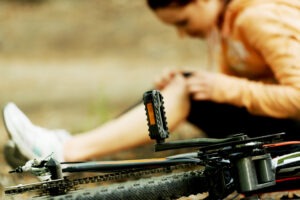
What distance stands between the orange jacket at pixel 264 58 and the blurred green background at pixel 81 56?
3.34ft

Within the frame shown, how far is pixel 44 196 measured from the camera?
85cm

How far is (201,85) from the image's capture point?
163cm

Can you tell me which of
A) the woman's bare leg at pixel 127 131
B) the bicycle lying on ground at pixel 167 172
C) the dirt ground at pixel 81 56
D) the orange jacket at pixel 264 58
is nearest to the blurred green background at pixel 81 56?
the dirt ground at pixel 81 56

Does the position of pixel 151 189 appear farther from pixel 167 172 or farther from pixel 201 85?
pixel 201 85

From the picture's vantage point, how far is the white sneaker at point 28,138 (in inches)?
57.4

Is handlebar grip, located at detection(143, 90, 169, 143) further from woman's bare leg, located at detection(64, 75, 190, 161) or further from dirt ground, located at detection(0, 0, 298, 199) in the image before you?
dirt ground, located at detection(0, 0, 298, 199)

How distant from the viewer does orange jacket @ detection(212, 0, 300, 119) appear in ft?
4.94

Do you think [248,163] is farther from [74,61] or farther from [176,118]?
[74,61]

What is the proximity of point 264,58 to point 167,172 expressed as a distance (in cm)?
67

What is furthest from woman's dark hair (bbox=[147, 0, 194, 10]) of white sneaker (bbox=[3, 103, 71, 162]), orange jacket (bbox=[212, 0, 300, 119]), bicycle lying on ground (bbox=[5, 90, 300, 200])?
bicycle lying on ground (bbox=[5, 90, 300, 200])

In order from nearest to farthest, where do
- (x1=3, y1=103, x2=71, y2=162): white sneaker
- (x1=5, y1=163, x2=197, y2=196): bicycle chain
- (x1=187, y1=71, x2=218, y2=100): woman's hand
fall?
(x1=5, y1=163, x2=197, y2=196): bicycle chain
(x1=3, y1=103, x2=71, y2=162): white sneaker
(x1=187, y1=71, x2=218, y2=100): woman's hand

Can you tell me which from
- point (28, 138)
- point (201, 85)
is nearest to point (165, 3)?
point (201, 85)

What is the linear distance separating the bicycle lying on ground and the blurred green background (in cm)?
162

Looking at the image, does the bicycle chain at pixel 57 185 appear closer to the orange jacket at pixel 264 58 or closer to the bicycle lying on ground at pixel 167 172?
the bicycle lying on ground at pixel 167 172
